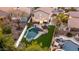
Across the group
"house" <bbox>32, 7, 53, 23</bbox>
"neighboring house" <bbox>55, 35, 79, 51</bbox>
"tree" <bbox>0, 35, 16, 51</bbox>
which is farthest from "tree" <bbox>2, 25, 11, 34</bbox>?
"neighboring house" <bbox>55, 35, 79, 51</bbox>

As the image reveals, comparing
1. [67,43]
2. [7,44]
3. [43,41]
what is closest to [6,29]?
[7,44]

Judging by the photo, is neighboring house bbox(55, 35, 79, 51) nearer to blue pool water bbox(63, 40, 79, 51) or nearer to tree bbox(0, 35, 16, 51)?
blue pool water bbox(63, 40, 79, 51)

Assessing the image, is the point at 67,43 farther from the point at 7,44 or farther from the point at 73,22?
the point at 7,44

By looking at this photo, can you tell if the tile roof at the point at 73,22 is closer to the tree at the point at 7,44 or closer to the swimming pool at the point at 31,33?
the swimming pool at the point at 31,33

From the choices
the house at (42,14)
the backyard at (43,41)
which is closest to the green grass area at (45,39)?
the backyard at (43,41)
